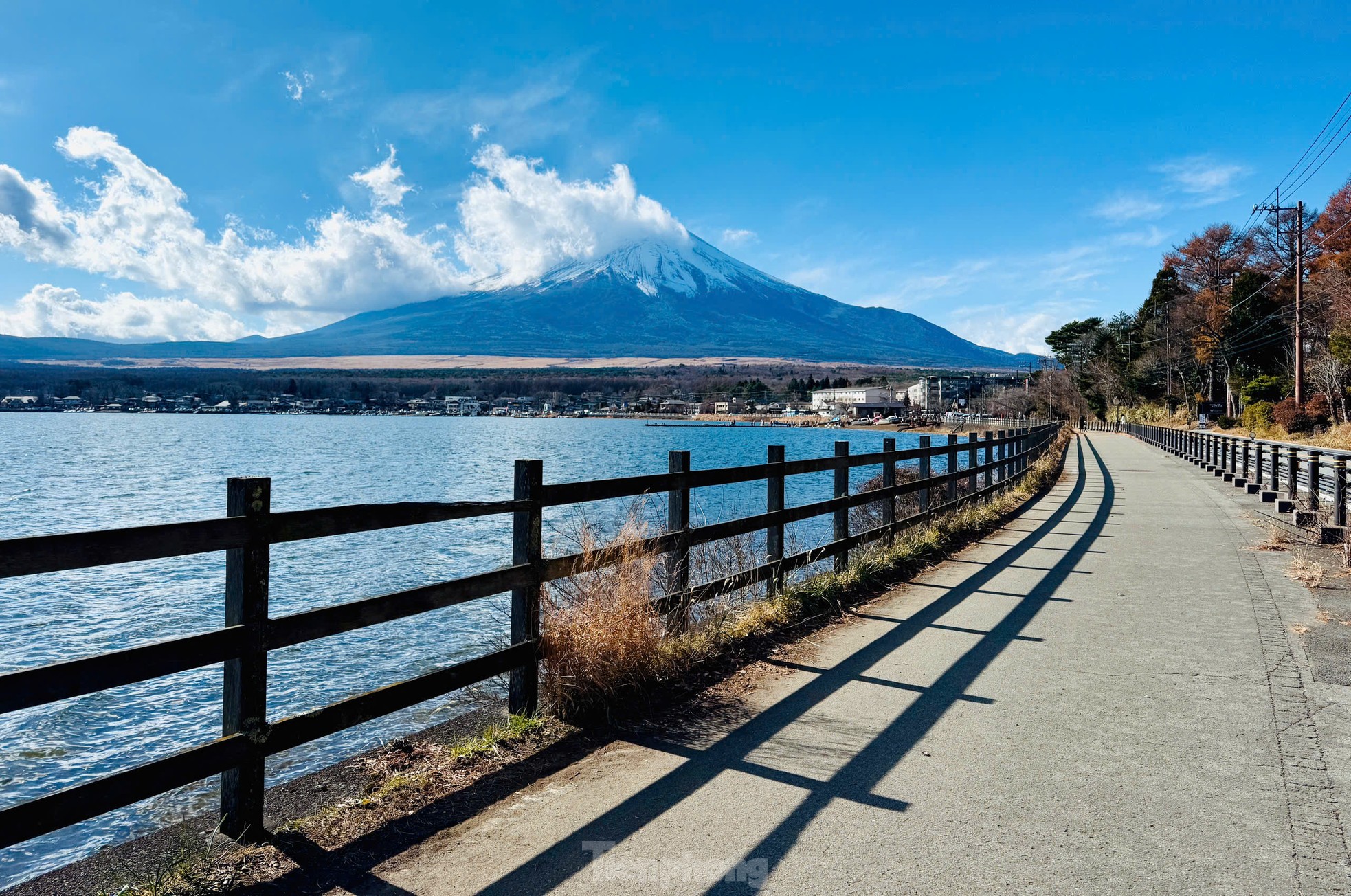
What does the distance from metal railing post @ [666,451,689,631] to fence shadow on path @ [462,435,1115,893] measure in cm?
110

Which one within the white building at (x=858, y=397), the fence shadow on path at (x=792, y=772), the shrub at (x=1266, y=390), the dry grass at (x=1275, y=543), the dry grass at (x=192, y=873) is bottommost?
the dry grass at (x=192, y=873)

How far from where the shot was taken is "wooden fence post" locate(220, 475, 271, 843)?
3.56 meters

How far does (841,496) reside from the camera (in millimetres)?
8789

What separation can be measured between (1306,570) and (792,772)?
8178mm

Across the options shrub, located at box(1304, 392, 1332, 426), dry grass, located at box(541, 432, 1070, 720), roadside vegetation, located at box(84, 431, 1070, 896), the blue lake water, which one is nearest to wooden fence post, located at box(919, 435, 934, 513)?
the blue lake water

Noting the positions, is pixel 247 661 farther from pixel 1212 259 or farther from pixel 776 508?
pixel 1212 259

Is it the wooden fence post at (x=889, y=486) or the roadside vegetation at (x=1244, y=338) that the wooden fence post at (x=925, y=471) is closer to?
the wooden fence post at (x=889, y=486)

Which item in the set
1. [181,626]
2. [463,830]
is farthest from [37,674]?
[181,626]

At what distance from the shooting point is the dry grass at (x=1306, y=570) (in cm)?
905

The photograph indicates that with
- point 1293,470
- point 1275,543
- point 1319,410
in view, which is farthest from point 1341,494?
point 1319,410

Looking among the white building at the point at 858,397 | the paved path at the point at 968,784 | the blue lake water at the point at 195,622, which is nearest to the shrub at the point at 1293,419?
the blue lake water at the point at 195,622

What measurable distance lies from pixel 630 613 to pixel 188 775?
2.56 m

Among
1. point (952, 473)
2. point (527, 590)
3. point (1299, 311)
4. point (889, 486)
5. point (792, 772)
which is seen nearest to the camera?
point (792, 772)

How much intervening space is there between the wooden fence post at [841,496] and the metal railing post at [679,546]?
8.68 feet
